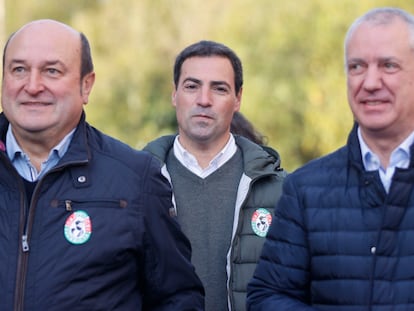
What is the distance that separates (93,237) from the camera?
4.95 m

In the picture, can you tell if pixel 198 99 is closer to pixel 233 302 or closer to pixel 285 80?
pixel 233 302

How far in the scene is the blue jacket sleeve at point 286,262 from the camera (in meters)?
4.77

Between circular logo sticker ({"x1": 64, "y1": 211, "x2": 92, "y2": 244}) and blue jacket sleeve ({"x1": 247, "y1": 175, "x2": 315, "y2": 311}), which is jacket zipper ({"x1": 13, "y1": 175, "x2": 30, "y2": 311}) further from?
blue jacket sleeve ({"x1": 247, "y1": 175, "x2": 315, "y2": 311})

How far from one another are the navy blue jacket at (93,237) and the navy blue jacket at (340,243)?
476 millimetres

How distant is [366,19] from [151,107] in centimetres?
2586

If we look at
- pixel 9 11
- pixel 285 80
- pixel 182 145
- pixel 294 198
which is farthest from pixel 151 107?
pixel 294 198

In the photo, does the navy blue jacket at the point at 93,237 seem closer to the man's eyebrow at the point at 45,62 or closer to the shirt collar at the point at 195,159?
the man's eyebrow at the point at 45,62

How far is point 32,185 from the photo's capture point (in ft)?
16.4

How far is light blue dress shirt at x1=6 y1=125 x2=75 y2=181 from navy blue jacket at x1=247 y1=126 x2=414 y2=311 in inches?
39.3

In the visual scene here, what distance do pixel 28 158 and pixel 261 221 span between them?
173cm

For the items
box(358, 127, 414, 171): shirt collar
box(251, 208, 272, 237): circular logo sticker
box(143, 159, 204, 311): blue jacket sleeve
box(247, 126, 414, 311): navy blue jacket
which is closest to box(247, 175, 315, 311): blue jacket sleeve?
box(247, 126, 414, 311): navy blue jacket

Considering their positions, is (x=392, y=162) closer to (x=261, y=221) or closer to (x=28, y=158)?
(x=28, y=158)

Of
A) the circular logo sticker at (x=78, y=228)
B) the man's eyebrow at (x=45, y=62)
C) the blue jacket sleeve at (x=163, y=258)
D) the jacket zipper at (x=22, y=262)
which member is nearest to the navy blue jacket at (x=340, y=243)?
the blue jacket sleeve at (x=163, y=258)

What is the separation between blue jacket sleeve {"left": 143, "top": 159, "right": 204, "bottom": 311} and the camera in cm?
512
